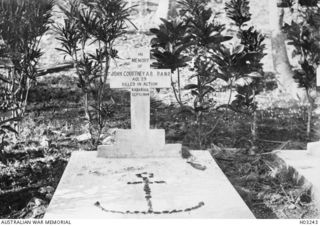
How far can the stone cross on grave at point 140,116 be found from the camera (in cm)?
518

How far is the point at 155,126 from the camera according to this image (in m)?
6.41

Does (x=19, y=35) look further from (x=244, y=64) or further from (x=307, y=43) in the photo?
(x=307, y=43)

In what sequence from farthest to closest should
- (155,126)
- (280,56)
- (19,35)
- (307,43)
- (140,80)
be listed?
(280,56) → (155,126) → (307,43) → (19,35) → (140,80)

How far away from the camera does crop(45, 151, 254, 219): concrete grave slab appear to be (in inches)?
150

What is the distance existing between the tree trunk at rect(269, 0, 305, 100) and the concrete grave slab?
2.41 m

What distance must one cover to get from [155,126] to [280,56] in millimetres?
2228

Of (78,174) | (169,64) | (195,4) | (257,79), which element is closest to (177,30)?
(169,64)

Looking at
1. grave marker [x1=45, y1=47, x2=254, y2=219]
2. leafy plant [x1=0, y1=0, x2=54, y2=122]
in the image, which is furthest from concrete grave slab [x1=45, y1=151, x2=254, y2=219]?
leafy plant [x1=0, y1=0, x2=54, y2=122]

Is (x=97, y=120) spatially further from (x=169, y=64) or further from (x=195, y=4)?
(x=195, y=4)

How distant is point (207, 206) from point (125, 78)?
174 cm

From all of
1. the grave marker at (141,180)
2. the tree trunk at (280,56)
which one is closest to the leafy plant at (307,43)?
the tree trunk at (280,56)

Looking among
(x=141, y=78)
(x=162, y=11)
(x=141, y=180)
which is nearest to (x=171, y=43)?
(x=141, y=78)

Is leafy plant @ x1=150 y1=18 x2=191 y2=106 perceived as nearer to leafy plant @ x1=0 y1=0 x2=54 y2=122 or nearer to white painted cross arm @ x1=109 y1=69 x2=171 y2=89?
white painted cross arm @ x1=109 y1=69 x2=171 y2=89

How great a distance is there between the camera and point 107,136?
6.05 metres
